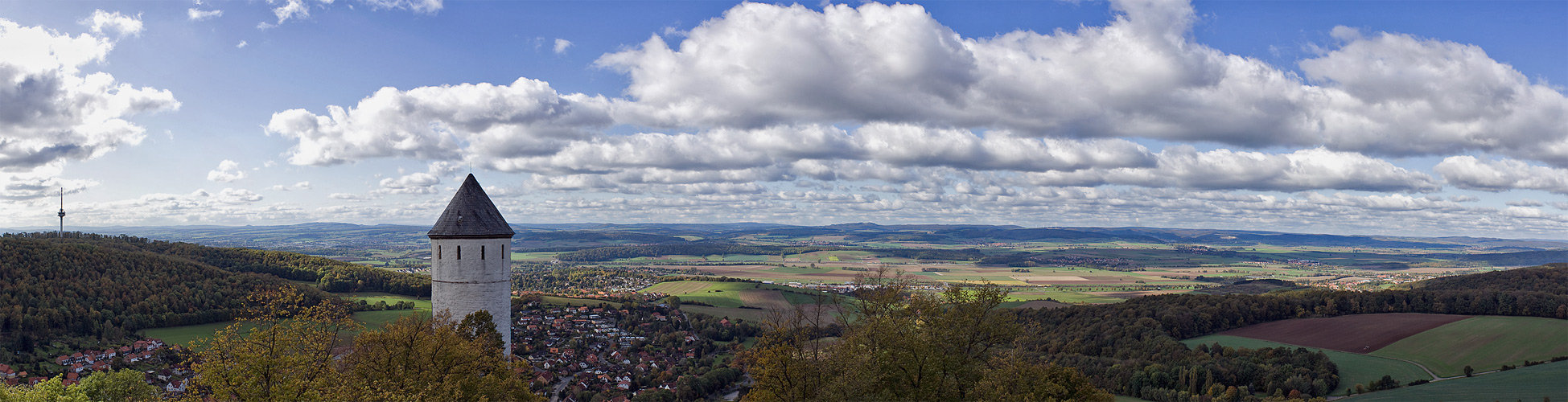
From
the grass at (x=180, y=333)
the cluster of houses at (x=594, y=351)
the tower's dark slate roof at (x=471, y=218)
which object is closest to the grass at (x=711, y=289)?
the cluster of houses at (x=594, y=351)

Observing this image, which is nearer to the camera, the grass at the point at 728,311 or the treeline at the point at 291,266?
the grass at the point at 728,311

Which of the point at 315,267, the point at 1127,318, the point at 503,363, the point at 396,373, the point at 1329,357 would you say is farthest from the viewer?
the point at 315,267

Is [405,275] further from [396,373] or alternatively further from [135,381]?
[396,373]

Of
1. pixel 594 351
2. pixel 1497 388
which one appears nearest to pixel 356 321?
pixel 594 351

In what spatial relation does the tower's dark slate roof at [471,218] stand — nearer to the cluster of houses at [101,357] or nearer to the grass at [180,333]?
the cluster of houses at [101,357]

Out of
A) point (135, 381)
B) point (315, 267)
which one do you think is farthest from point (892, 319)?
point (315, 267)

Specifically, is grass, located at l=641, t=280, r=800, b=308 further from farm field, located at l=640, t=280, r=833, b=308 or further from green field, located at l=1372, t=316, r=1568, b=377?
green field, located at l=1372, t=316, r=1568, b=377

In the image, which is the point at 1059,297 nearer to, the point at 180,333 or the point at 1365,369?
the point at 1365,369
